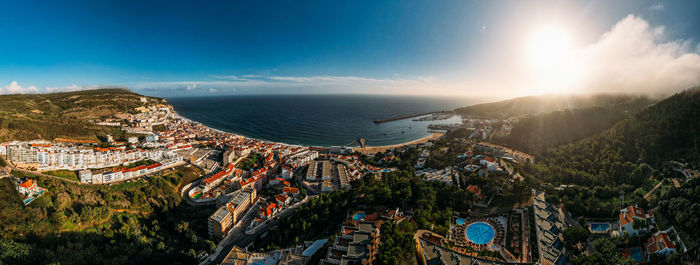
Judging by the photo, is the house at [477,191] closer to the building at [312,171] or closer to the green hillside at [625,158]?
the green hillside at [625,158]

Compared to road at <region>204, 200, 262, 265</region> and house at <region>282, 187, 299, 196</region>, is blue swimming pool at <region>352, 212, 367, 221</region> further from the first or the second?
house at <region>282, 187, 299, 196</region>

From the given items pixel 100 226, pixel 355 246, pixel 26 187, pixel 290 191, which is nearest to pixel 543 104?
pixel 290 191

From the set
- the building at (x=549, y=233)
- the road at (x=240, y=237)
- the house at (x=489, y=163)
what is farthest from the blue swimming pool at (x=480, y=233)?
the road at (x=240, y=237)

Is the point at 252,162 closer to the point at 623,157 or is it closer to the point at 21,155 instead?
the point at 21,155

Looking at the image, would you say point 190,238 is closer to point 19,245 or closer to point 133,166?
point 19,245

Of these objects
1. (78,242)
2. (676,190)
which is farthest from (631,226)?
(78,242)
